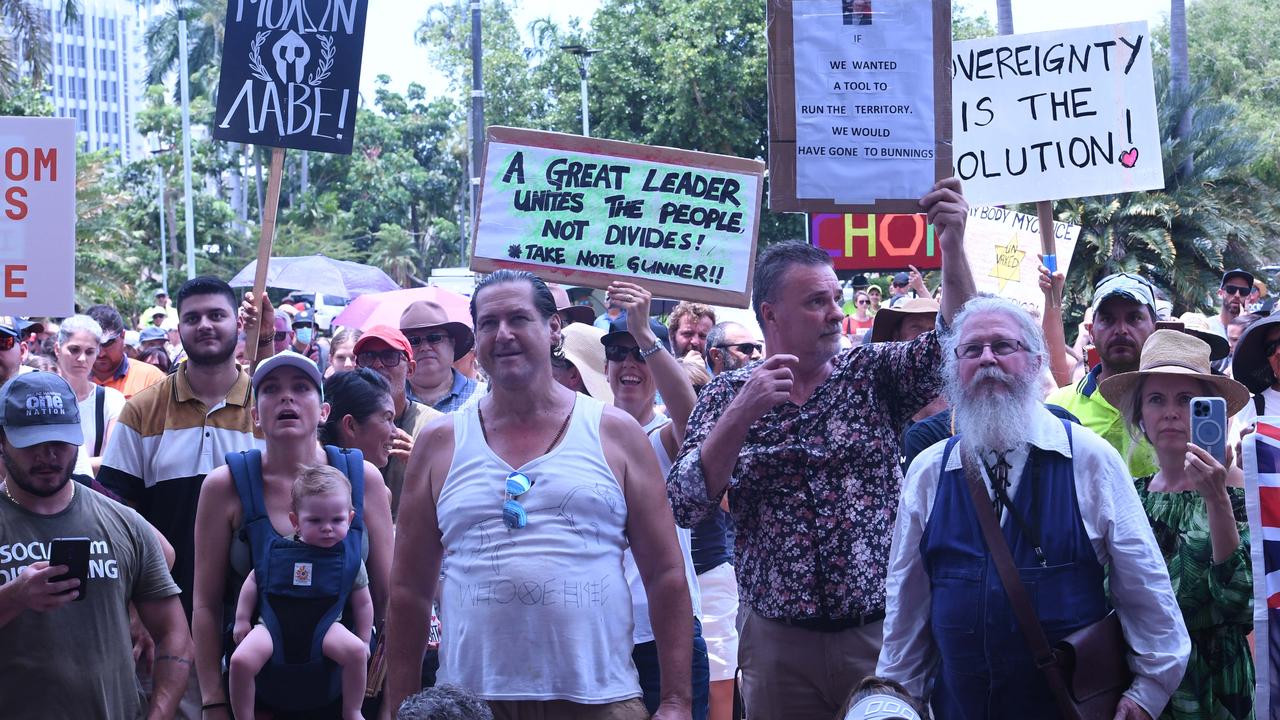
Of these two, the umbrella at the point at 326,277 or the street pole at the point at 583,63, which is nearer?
the umbrella at the point at 326,277

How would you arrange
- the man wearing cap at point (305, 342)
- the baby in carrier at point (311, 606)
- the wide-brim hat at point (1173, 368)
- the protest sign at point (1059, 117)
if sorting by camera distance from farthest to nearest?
1. the man wearing cap at point (305, 342)
2. the protest sign at point (1059, 117)
3. the wide-brim hat at point (1173, 368)
4. the baby in carrier at point (311, 606)

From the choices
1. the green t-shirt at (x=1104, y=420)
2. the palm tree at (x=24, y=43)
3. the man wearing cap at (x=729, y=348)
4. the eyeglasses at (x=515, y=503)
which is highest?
the palm tree at (x=24, y=43)

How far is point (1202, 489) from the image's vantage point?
429cm

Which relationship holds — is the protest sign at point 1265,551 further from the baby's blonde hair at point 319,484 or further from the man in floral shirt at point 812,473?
the baby's blonde hair at point 319,484

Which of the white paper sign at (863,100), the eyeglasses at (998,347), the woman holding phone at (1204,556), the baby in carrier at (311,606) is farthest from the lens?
the white paper sign at (863,100)

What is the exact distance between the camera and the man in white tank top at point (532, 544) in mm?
4070

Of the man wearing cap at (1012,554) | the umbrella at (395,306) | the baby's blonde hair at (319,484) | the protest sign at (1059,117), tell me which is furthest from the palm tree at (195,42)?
the man wearing cap at (1012,554)

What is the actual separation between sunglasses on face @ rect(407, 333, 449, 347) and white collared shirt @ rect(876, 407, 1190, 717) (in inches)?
150

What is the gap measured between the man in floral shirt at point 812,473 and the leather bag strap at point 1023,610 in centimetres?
71

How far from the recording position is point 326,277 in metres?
26.4

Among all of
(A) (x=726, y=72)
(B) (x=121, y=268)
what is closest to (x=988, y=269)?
(A) (x=726, y=72)

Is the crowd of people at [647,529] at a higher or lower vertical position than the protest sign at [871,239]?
lower

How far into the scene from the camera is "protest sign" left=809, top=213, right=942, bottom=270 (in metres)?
10.5

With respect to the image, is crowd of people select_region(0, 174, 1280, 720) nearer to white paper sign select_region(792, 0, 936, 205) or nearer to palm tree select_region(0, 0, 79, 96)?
white paper sign select_region(792, 0, 936, 205)
